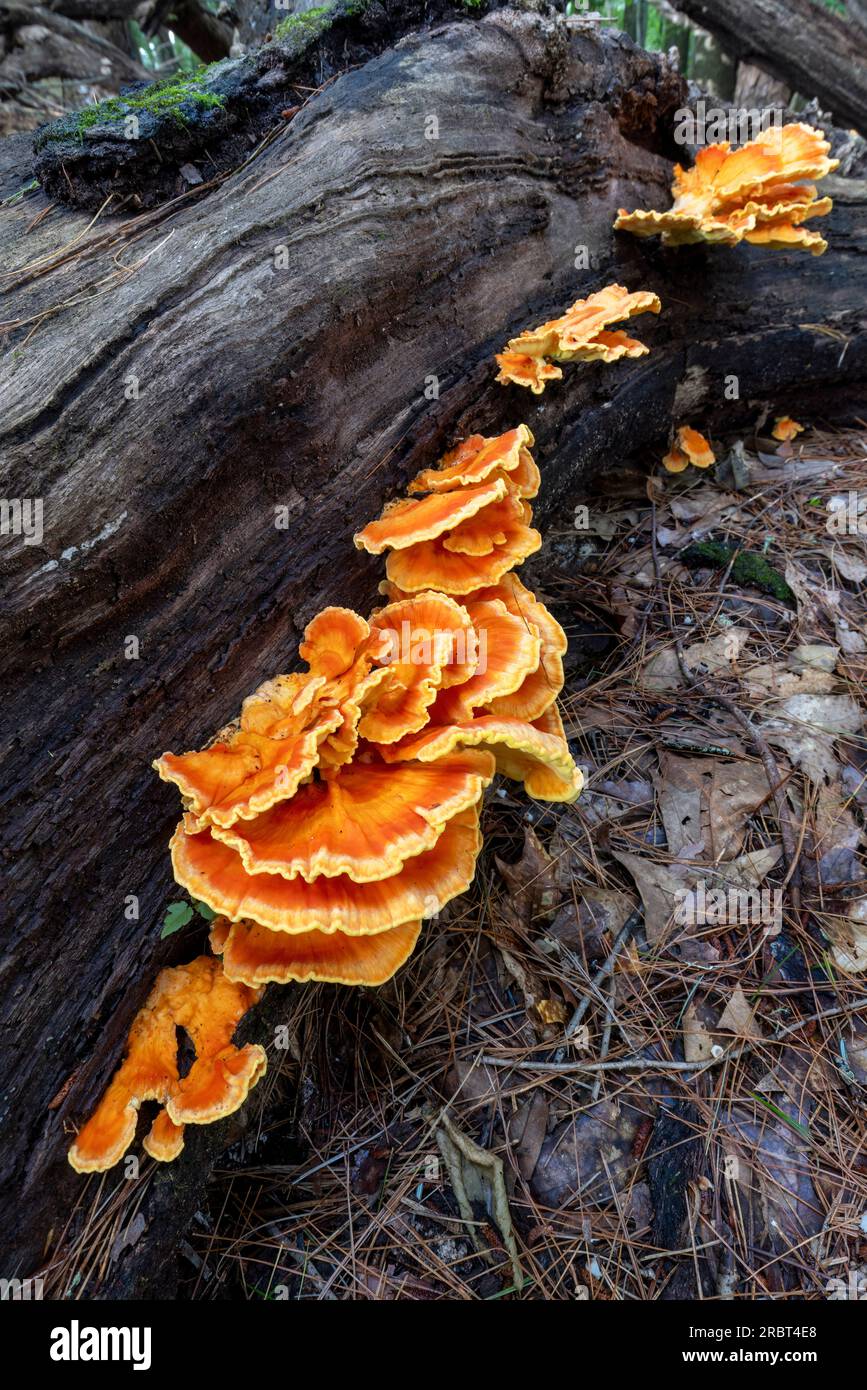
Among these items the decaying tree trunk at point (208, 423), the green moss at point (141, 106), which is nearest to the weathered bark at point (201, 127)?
the green moss at point (141, 106)

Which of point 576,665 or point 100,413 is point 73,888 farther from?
point 576,665

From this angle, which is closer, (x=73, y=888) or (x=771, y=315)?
(x=73, y=888)

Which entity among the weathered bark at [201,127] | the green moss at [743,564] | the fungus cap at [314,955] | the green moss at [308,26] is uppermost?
the green moss at [308,26]

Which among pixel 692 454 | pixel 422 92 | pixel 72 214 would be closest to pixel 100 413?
pixel 72 214

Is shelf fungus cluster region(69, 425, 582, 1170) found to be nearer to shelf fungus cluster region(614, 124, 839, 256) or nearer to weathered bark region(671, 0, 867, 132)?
shelf fungus cluster region(614, 124, 839, 256)

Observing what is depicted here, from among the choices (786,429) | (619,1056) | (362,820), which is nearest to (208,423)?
(362,820)

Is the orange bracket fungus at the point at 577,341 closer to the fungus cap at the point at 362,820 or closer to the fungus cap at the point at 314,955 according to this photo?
the fungus cap at the point at 362,820

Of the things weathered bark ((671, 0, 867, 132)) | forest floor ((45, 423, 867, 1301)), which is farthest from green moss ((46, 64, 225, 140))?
weathered bark ((671, 0, 867, 132))
